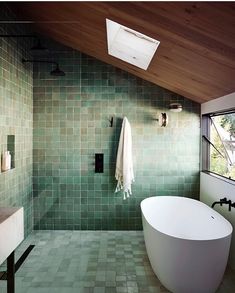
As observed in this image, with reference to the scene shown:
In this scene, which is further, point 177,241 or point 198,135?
point 198,135

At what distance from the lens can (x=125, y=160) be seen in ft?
14.0

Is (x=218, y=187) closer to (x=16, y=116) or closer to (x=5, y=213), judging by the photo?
(x=5, y=213)

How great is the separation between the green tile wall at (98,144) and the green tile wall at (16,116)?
0.72 ft

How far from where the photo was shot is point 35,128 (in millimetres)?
4453

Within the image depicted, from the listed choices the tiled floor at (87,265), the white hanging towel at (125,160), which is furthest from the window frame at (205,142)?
the tiled floor at (87,265)

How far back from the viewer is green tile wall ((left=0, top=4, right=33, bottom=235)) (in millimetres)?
3377

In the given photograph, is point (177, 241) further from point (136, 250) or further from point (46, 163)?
point (46, 163)

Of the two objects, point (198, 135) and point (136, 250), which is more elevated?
point (198, 135)

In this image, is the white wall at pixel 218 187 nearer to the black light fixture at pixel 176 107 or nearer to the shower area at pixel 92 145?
the shower area at pixel 92 145

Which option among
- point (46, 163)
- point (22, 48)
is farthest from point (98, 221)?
point (22, 48)

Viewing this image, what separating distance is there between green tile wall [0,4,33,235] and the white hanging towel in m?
1.41

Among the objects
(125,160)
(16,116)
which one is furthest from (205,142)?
(16,116)

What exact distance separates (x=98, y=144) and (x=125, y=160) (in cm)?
54

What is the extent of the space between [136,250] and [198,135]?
2062 millimetres
